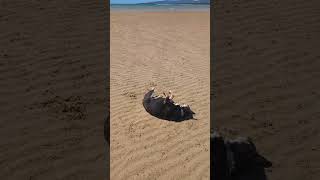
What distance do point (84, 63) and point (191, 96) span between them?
2314 millimetres

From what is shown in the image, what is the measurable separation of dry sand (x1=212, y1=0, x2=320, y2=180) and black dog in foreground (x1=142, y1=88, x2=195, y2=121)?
48 centimetres

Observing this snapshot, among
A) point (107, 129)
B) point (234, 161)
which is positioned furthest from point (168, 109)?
point (234, 161)

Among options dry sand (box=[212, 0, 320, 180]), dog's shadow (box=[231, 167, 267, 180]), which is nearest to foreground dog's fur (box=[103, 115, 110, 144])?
dry sand (box=[212, 0, 320, 180])

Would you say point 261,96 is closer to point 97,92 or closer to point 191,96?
point 191,96

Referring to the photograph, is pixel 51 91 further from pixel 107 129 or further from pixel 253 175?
pixel 253 175

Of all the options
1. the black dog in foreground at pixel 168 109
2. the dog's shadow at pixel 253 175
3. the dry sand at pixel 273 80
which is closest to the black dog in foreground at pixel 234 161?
the dog's shadow at pixel 253 175

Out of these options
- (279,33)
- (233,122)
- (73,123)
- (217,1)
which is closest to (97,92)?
(73,123)

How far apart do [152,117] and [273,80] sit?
2463 millimetres

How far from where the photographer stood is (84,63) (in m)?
8.77

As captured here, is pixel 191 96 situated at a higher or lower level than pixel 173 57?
lower

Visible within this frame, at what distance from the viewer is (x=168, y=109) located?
6.67 meters

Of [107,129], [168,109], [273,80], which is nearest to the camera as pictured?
[107,129]

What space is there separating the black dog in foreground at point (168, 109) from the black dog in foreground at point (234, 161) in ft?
6.03

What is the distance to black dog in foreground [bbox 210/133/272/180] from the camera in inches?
182
